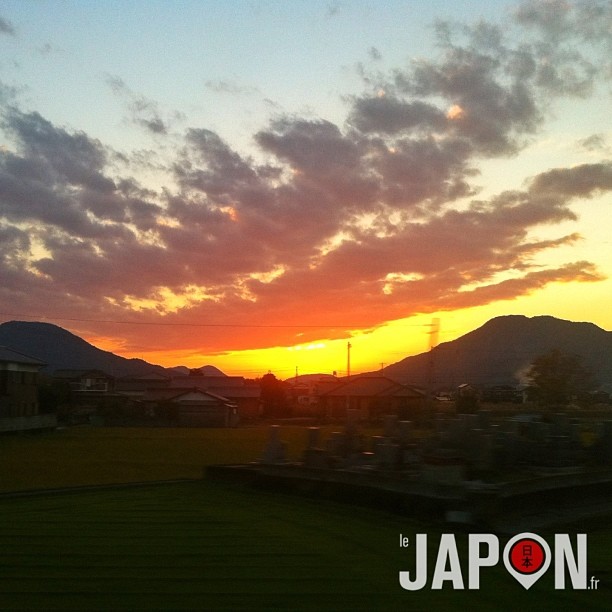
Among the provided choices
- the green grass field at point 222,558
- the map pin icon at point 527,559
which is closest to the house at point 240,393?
the green grass field at point 222,558

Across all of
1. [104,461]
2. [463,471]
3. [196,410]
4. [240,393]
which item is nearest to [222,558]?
[463,471]

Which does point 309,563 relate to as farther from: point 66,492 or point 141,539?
point 66,492

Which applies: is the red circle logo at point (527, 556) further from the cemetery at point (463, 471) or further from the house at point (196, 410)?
the house at point (196, 410)

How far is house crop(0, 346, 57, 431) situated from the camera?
44441 millimetres

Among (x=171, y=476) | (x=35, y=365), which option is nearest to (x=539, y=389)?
(x=171, y=476)

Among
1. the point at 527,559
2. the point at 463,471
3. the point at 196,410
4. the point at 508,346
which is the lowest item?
the point at 527,559

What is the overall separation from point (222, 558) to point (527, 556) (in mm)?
3149

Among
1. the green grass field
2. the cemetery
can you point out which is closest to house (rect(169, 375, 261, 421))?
the cemetery

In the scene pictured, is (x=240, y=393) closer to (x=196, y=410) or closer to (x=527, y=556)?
(x=196, y=410)

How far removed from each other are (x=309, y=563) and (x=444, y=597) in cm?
157

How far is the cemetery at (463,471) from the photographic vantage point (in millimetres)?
10227

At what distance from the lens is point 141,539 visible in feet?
28.0

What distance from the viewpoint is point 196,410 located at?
206 ft

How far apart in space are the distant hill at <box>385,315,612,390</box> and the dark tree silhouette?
34.4 m
